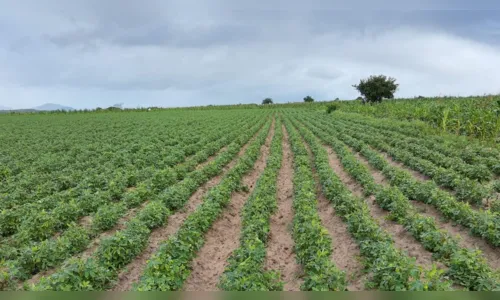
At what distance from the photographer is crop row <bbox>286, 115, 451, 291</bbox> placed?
4418 millimetres

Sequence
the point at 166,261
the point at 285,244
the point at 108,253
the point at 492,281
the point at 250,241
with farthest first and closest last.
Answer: the point at 285,244
the point at 250,241
the point at 108,253
the point at 166,261
the point at 492,281

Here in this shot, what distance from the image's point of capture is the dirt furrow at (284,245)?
5.90 metres

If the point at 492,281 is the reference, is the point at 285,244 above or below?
below

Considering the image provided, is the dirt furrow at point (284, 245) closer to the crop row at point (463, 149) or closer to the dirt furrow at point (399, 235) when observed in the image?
the dirt furrow at point (399, 235)

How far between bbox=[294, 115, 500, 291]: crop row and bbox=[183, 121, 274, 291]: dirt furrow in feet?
11.3

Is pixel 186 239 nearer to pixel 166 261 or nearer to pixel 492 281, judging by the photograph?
pixel 166 261

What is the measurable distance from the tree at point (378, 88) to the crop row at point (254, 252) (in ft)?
201

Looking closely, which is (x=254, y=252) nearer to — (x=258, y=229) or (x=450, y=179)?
(x=258, y=229)

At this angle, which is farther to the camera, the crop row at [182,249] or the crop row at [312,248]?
the crop row at [182,249]

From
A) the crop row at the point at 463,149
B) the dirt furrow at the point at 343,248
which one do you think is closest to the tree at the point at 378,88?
the crop row at the point at 463,149

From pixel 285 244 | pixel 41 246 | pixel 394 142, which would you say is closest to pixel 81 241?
pixel 41 246

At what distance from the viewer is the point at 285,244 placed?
7215mm

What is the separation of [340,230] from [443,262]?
2.30 meters

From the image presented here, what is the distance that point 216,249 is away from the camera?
702 cm
